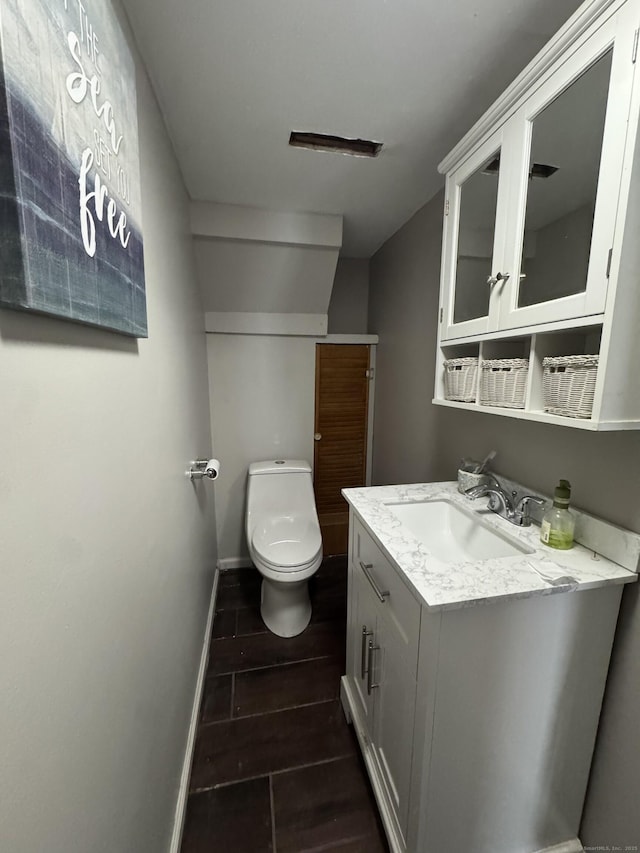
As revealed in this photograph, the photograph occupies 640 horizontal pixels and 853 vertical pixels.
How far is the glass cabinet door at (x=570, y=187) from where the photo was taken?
665 mm

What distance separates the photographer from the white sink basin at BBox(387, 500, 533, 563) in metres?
1.09

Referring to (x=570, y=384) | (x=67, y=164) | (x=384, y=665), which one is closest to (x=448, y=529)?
(x=384, y=665)

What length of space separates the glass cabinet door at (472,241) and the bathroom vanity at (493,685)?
27.0 inches

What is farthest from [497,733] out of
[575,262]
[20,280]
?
[20,280]

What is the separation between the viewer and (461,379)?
1134 millimetres

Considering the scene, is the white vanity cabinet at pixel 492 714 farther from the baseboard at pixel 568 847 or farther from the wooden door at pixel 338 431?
the wooden door at pixel 338 431

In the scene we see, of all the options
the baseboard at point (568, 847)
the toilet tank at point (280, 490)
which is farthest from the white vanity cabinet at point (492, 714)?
the toilet tank at point (280, 490)

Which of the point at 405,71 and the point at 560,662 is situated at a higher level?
the point at 405,71

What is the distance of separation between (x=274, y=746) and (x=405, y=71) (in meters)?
2.22

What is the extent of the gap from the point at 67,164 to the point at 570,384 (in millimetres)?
990

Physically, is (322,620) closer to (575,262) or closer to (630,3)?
(575,262)

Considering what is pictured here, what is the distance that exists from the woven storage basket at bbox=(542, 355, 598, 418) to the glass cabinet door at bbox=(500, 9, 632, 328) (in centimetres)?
10

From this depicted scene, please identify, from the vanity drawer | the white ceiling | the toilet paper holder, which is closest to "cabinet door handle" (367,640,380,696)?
the vanity drawer

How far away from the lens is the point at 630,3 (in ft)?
2.02
